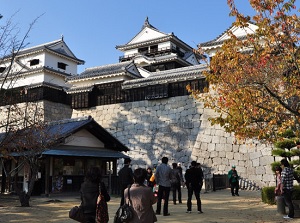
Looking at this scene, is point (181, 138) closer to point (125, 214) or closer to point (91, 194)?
point (91, 194)

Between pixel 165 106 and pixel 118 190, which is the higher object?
pixel 165 106

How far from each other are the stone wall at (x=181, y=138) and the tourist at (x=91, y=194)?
16860mm

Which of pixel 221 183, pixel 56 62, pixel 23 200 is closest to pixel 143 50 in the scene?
pixel 56 62

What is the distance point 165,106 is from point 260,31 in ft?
60.7

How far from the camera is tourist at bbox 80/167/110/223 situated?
5.46m

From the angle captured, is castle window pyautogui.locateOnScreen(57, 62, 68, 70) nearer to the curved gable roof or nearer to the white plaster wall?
the white plaster wall

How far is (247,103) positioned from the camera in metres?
8.96

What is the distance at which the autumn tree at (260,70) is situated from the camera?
320 inches

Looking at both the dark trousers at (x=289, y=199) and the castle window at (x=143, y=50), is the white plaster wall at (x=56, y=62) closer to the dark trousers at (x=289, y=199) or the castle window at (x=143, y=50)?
the castle window at (x=143, y=50)

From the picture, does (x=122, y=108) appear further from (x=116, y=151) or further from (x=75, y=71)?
(x=75, y=71)

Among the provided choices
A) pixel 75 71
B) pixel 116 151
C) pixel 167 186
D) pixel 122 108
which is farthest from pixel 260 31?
pixel 75 71

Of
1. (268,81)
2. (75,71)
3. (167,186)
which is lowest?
(167,186)

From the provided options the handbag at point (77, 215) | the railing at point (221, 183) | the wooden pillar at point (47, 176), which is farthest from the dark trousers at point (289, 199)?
the wooden pillar at point (47, 176)

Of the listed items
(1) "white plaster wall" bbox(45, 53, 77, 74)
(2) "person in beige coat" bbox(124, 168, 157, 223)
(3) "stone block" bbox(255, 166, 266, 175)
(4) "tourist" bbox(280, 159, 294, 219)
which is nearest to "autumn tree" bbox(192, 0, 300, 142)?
(4) "tourist" bbox(280, 159, 294, 219)
